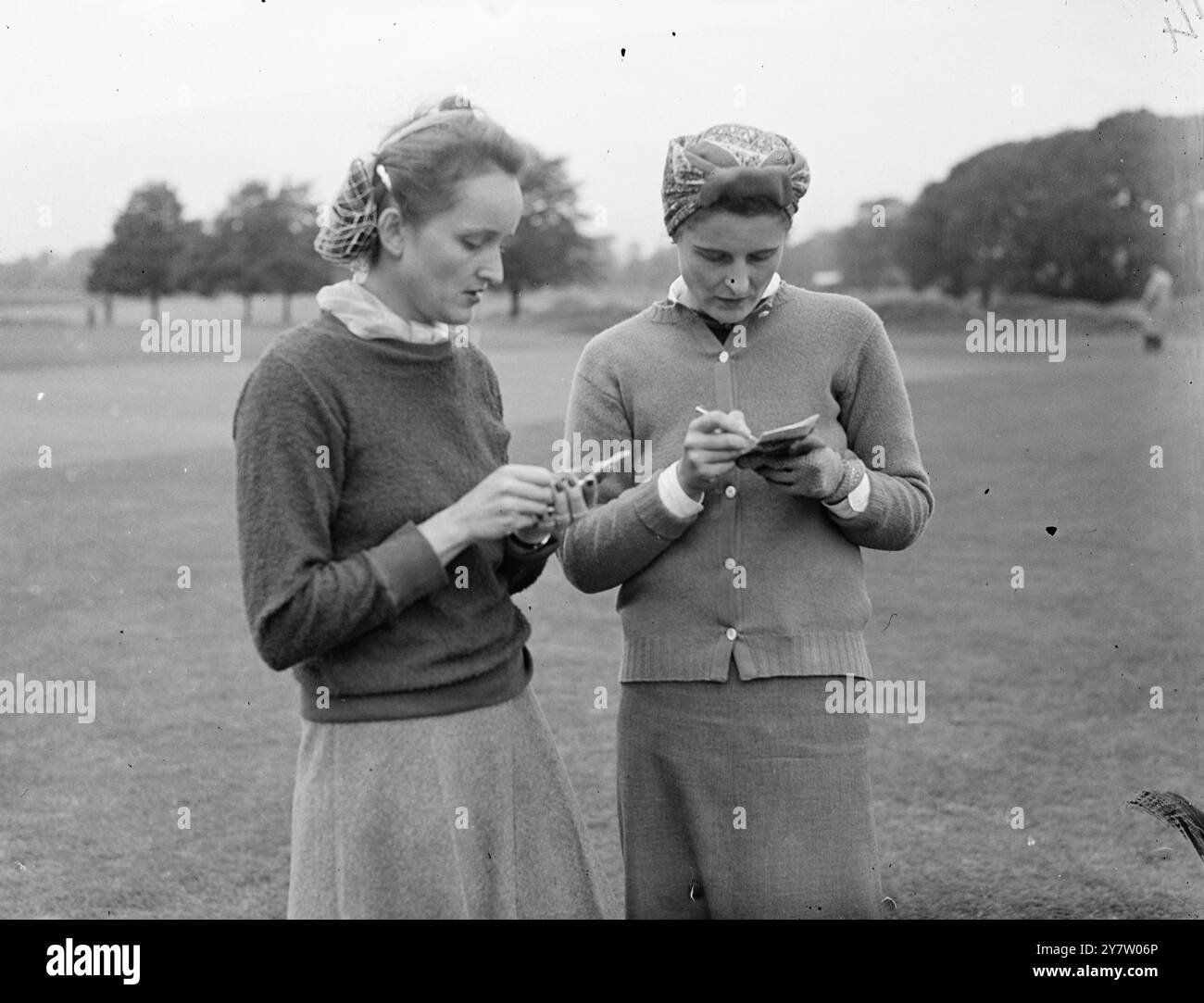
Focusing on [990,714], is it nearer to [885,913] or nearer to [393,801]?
[885,913]

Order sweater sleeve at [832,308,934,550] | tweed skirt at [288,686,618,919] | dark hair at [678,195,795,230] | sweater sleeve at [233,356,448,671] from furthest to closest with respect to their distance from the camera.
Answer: sweater sleeve at [832,308,934,550]
dark hair at [678,195,795,230]
tweed skirt at [288,686,618,919]
sweater sleeve at [233,356,448,671]

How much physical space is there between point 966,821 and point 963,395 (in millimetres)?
6171

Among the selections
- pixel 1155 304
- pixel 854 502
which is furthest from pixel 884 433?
pixel 1155 304

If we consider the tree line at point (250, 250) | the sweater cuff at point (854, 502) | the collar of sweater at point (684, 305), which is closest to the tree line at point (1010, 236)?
the tree line at point (250, 250)

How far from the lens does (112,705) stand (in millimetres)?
5324

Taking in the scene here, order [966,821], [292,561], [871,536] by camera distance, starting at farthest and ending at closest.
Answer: [966,821]
[871,536]
[292,561]

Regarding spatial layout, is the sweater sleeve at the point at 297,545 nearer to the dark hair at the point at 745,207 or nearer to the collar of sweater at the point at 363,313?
the collar of sweater at the point at 363,313

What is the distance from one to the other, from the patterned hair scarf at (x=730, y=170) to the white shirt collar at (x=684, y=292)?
13 cm

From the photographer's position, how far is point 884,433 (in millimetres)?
2449

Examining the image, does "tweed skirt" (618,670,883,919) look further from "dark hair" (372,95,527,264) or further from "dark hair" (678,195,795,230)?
"dark hair" (372,95,527,264)

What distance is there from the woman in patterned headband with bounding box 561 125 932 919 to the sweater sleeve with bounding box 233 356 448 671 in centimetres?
50

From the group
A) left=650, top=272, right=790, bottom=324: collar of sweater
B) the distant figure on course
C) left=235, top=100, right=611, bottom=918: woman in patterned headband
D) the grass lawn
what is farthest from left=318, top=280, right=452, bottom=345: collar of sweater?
the distant figure on course

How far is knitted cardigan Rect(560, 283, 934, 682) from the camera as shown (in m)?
2.41
